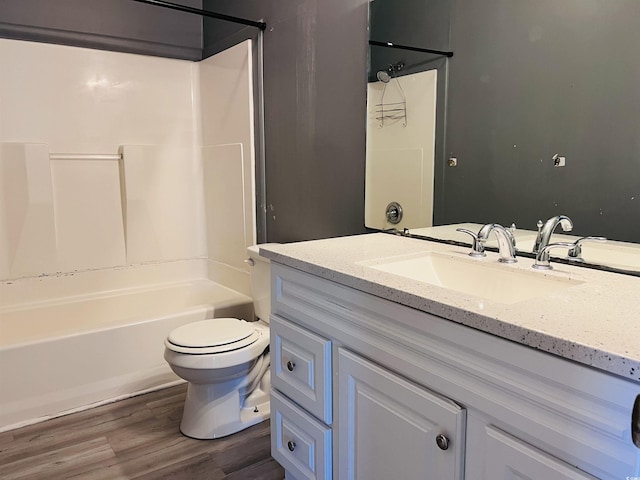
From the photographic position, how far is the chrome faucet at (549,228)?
1405 mm

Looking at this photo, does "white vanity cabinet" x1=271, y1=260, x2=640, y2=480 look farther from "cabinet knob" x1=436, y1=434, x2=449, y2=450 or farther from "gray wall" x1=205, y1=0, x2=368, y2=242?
"gray wall" x1=205, y1=0, x2=368, y2=242

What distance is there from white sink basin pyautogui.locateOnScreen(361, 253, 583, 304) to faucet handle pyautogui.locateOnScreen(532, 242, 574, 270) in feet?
0.20

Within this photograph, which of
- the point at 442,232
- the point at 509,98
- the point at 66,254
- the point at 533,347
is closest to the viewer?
the point at 533,347

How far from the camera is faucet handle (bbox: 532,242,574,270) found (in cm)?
136

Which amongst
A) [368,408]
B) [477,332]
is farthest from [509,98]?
[368,408]

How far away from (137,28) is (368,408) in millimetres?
2710

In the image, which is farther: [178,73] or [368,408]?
[178,73]

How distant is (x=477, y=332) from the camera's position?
979mm

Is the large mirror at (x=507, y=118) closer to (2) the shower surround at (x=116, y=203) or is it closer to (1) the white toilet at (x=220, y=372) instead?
(1) the white toilet at (x=220, y=372)

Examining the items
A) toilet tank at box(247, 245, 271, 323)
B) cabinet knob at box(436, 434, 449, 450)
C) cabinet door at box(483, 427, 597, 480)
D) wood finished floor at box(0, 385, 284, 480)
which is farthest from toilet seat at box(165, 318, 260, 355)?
cabinet door at box(483, 427, 597, 480)

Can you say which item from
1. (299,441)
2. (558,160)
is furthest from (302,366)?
(558,160)

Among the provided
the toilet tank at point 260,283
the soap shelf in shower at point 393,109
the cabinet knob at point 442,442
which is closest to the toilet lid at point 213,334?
the toilet tank at point 260,283

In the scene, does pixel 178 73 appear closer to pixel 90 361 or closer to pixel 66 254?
pixel 66 254

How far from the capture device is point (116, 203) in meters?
3.04
